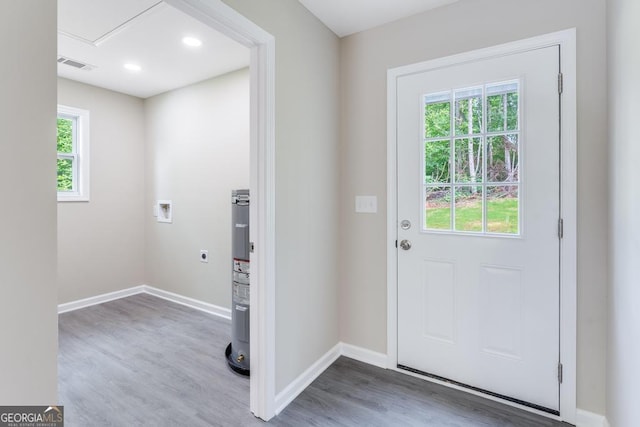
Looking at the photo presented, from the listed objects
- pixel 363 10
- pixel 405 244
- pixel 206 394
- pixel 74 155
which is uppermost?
pixel 363 10

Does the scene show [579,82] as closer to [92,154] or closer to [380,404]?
[380,404]

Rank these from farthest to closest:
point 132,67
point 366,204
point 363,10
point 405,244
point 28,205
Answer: point 132,67
point 366,204
point 405,244
point 363,10
point 28,205

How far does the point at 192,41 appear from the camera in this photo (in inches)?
103

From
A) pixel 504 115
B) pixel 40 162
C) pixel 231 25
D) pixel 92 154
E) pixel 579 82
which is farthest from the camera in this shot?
pixel 92 154

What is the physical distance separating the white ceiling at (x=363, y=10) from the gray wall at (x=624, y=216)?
3.37 feet

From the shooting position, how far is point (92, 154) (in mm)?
3740

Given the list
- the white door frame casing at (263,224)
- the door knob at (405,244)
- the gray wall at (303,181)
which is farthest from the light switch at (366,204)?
the white door frame casing at (263,224)

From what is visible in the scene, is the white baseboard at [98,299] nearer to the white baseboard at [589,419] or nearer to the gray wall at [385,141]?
the gray wall at [385,141]

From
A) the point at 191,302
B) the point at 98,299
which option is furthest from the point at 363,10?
the point at 98,299

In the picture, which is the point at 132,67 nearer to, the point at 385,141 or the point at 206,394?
the point at 385,141

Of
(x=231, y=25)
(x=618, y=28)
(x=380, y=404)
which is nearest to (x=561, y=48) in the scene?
(x=618, y=28)

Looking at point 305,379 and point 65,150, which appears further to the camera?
point 65,150

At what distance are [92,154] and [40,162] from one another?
3.42m

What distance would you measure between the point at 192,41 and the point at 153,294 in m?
3.12
